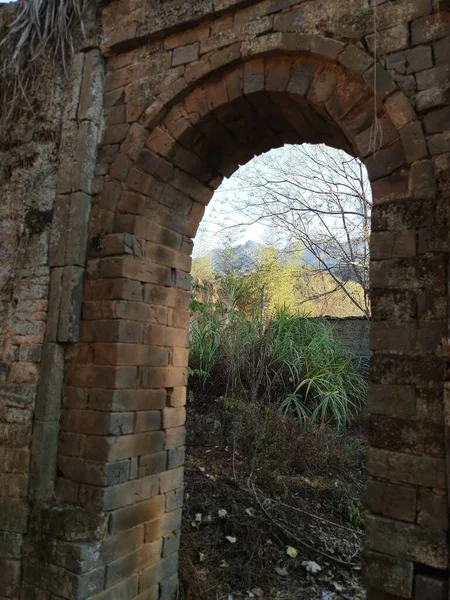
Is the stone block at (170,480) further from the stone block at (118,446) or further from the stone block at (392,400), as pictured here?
the stone block at (392,400)

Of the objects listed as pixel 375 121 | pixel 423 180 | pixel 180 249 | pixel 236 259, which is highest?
pixel 236 259

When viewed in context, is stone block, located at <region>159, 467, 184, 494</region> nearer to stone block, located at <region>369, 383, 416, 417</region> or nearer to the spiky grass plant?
stone block, located at <region>369, 383, 416, 417</region>

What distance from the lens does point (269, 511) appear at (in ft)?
15.2

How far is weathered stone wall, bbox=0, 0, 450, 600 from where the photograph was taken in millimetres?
2359

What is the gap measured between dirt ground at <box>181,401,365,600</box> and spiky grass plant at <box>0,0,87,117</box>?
394 centimetres

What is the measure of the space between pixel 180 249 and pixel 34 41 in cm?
208

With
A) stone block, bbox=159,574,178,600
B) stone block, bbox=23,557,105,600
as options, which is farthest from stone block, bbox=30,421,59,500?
stone block, bbox=159,574,178,600

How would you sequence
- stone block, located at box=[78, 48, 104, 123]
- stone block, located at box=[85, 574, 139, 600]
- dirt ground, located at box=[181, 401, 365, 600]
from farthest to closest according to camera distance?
dirt ground, located at box=[181, 401, 365, 600], stone block, located at box=[78, 48, 104, 123], stone block, located at box=[85, 574, 139, 600]

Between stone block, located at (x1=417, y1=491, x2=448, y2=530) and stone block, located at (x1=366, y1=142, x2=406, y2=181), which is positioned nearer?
stone block, located at (x1=417, y1=491, x2=448, y2=530)

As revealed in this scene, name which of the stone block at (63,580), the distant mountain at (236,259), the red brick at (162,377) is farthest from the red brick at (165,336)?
the distant mountain at (236,259)

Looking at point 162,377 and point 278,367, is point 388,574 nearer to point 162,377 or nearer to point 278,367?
point 162,377

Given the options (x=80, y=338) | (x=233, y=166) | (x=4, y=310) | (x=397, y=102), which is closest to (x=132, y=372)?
(x=80, y=338)

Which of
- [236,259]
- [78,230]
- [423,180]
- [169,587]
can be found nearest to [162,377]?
[78,230]

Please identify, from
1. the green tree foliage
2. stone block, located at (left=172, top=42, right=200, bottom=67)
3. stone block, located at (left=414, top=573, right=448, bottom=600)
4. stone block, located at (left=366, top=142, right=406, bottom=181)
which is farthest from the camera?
the green tree foliage
